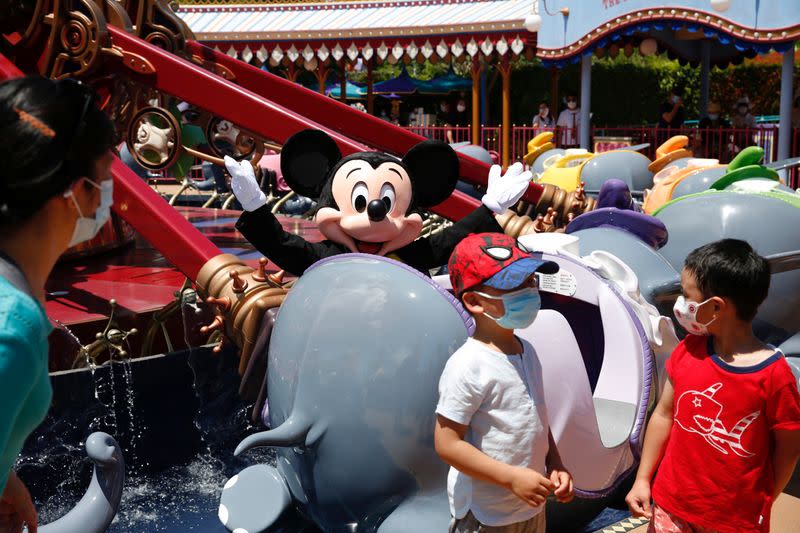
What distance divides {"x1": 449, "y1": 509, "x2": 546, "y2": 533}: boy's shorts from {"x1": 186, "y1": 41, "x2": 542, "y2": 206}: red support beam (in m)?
3.26

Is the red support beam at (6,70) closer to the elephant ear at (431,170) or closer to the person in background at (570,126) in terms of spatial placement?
the elephant ear at (431,170)

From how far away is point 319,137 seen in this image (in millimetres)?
3061

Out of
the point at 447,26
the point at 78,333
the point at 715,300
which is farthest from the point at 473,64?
the point at 715,300

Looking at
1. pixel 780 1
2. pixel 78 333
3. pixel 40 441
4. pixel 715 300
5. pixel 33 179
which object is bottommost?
pixel 40 441

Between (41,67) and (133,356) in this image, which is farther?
(41,67)

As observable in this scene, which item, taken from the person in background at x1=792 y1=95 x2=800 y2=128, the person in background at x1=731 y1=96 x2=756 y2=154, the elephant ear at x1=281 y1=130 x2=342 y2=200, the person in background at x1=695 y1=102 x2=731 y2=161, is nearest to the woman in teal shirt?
the elephant ear at x1=281 y1=130 x2=342 y2=200

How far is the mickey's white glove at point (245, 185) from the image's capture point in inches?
110

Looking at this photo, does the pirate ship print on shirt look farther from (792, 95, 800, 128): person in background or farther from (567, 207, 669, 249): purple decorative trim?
(792, 95, 800, 128): person in background

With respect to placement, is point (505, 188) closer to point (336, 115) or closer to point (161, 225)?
point (161, 225)

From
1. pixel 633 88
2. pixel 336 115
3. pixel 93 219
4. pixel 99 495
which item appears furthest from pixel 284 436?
pixel 633 88

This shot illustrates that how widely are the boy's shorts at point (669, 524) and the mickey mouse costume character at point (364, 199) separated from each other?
3.98 feet

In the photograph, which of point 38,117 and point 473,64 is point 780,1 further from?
point 38,117

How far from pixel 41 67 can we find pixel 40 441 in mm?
2139

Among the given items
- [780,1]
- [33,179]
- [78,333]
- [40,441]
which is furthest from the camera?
[780,1]
